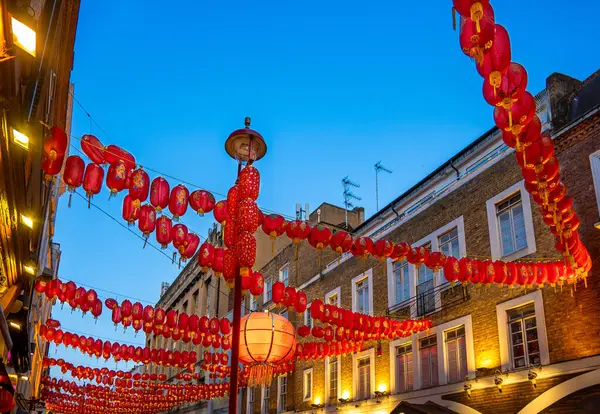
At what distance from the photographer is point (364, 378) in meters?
20.9

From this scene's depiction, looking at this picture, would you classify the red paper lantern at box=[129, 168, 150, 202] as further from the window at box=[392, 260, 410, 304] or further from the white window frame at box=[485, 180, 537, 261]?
the window at box=[392, 260, 410, 304]

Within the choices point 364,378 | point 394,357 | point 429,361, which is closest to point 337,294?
point 364,378

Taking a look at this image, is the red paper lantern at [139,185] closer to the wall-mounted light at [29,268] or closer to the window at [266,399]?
the wall-mounted light at [29,268]

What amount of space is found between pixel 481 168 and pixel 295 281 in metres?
13.9

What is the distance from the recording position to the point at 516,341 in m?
14.8

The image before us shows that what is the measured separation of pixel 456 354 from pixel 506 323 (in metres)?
2.26

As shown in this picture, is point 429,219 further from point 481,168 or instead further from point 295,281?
point 295,281

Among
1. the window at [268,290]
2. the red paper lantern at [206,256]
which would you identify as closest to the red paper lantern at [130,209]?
the red paper lantern at [206,256]

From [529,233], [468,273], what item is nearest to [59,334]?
[468,273]

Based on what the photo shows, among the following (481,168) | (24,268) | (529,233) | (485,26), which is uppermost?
(481,168)

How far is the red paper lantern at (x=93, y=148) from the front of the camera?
28.9ft

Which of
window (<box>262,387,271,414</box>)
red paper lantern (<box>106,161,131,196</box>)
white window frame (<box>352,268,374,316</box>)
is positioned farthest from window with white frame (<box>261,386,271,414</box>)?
red paper lantern (<box>106,161,131,196</box>)

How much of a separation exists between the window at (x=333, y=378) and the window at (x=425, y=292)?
6.11 m

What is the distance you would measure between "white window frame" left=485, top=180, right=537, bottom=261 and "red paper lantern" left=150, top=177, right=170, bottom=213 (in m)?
10.0
